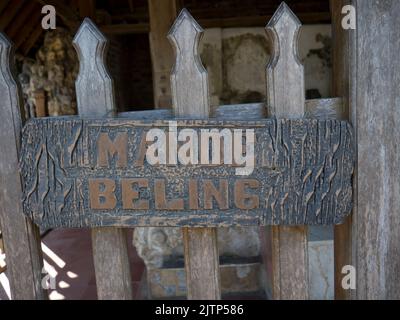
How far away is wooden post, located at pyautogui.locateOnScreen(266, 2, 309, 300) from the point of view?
810 millimetres

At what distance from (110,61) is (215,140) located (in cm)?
644

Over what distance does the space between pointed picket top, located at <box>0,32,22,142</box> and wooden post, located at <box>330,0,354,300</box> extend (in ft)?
2.80

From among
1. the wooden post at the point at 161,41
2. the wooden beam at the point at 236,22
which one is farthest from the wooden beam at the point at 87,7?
the wooden post at the point at 161,41

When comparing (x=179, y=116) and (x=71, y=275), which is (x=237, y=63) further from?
(x=179, y=116)

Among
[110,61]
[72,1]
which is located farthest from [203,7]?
[110,61]

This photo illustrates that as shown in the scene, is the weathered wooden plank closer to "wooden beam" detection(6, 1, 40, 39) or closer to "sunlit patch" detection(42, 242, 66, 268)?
"sunlit patch" detection(42, 242, 66, 268)

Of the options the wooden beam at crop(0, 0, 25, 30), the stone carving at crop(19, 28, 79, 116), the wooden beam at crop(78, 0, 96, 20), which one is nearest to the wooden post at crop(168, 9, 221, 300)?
the wooden beam at crop(0, 0, 25, 30)

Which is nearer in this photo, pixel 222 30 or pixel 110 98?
pixel 110 98

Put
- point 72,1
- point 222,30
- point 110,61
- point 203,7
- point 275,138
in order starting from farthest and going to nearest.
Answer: point 110,61 → point 72,1 → point 203,7 → point 222,30 → point 275,138

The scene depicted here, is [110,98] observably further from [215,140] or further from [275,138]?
[275,138]

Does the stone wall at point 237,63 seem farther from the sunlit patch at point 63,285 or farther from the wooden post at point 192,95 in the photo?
the wooden post at point 192,95

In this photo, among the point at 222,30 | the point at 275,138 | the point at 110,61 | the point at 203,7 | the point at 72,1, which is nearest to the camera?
the point at 275,138

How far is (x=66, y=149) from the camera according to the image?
854 millimetres

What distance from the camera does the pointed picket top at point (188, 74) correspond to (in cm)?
83
